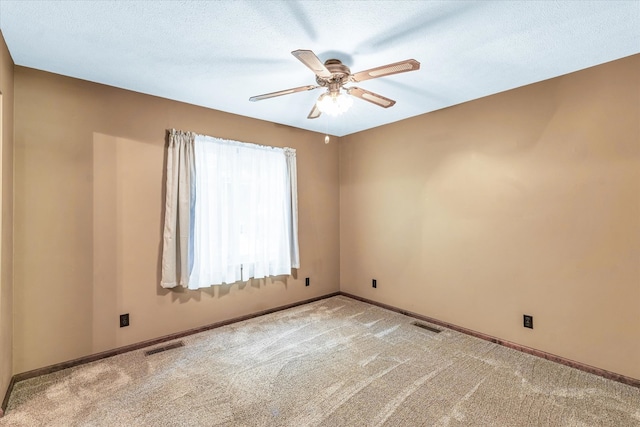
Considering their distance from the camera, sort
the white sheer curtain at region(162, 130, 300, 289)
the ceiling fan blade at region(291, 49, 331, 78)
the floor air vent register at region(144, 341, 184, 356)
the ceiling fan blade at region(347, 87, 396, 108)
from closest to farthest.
A: the ceiling fan blade at region(291, 49, 331, 78) → the ceiling fan blade at region(347, 87, 396, 108) → the floor air vent register at region(144, 341, 184, 356) → the white sheer curtain at region(162, 130, 300, 289)

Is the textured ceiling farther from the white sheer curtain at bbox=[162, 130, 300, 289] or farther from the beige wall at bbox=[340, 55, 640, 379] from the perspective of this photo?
the white sheer curtain at bbox=[162, 130, 300, 289]

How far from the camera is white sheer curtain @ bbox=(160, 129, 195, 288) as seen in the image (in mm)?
3014

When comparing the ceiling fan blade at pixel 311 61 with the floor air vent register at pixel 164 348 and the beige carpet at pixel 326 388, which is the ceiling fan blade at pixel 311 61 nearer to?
the beige carpet at pixel 326 388

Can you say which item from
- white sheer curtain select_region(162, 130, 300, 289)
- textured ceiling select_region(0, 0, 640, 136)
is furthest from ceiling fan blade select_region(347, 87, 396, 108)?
white sheer curtain select_region(162, 130, 300, 289)

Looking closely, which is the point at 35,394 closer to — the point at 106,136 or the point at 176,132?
the point at 106,136

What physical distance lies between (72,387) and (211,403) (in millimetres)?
1114

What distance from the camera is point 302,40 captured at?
2041mm

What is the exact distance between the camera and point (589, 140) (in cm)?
247

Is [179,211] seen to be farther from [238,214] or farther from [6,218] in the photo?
[6,218]

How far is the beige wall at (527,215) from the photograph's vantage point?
7.68 feet

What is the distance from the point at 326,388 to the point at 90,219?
245 centimetres

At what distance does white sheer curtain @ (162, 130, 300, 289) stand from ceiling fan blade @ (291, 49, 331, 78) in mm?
1766

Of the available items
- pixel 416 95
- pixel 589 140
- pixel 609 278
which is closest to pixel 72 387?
pixel 416 95

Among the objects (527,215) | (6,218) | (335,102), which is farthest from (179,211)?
(527,215)
